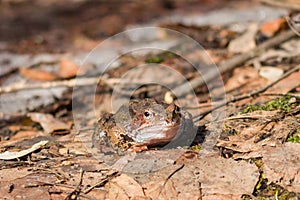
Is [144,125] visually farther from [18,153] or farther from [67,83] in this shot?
[67,83]

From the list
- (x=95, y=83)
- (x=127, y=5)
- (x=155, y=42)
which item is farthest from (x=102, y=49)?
(x=127, y=5)

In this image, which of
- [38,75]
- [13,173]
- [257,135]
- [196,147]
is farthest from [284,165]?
[38,75]

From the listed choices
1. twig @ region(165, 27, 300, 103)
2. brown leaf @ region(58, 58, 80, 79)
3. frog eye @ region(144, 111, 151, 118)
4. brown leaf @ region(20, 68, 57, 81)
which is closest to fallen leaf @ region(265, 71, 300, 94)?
twig @ region(165, 27, 300, 103)

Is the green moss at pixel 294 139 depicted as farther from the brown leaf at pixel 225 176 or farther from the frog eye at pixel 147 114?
the frog eye at pixel 147 114

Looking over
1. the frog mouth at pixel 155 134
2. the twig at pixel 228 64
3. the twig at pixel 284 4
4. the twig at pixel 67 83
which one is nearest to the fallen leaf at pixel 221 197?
the frog mouth at pixel 155 134

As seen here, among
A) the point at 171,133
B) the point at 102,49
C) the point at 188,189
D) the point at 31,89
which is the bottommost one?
the point at 188,189

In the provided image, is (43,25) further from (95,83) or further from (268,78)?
(268,78)

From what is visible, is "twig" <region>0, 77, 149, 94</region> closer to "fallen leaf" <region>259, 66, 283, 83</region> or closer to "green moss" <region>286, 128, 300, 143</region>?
"fallen leaf" <region>259, 66, 283, 83</region>
